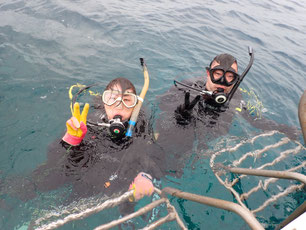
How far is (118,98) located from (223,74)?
1.97 m

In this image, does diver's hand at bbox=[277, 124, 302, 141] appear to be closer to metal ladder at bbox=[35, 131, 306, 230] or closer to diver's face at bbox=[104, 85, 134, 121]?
metal ladder at bbox=[35, 131, 306, 230]

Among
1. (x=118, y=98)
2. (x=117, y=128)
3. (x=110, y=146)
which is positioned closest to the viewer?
(x=117, y=128)

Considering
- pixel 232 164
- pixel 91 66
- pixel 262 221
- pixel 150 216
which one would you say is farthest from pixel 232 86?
pixel 91 66

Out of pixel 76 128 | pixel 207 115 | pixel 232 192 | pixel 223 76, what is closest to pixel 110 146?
pixel 76 128

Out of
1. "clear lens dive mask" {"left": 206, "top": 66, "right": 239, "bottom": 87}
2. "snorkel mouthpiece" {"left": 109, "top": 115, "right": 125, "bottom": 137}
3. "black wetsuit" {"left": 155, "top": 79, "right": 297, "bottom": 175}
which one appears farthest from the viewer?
"clear lens dive mask" {"left": 206, "top": 66, "right": 239, "bottom": 87}

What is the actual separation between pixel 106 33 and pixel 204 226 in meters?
6.36

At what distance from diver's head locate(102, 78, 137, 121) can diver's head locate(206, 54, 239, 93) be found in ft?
5.39

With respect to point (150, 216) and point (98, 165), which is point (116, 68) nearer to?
point (98, 165)

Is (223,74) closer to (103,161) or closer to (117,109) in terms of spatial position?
(117,109)

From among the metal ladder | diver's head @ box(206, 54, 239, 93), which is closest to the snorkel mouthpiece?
the metal ladder

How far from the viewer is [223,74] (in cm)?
350

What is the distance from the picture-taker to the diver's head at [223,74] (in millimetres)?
3498

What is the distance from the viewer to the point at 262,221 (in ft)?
7.36

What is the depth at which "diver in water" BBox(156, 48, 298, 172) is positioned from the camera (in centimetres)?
321
